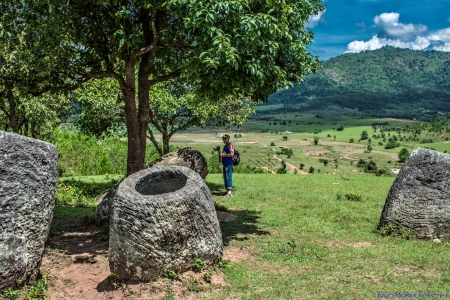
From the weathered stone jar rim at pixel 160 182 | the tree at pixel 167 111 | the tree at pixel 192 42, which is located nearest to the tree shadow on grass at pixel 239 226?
the weathered stone jar rim at pixel 160 182

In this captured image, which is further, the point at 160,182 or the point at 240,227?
the point at 240,227

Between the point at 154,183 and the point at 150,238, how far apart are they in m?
1.97

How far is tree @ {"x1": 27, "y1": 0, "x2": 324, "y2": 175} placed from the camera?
8727mm

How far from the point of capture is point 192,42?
39.1 ft

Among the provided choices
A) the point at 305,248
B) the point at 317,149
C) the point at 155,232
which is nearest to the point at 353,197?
the point at 305,248

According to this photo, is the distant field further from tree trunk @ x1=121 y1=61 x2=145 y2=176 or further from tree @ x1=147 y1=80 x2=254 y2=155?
tree trunk @ x1=121 y1=61 x2=145 y2=176

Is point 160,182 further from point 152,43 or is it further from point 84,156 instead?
point 84,156

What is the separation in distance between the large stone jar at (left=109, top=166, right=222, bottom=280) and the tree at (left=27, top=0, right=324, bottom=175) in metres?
3.07

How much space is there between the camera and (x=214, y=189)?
19125 millimetres

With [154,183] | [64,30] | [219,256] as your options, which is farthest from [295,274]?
[64,30]

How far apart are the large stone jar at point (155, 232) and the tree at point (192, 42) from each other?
3.07 meters

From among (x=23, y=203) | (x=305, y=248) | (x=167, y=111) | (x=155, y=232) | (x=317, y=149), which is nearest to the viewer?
(x=23, y=203)

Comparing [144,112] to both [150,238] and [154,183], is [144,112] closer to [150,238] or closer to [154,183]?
[154,183]

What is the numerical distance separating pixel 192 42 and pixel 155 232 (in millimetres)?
6837
